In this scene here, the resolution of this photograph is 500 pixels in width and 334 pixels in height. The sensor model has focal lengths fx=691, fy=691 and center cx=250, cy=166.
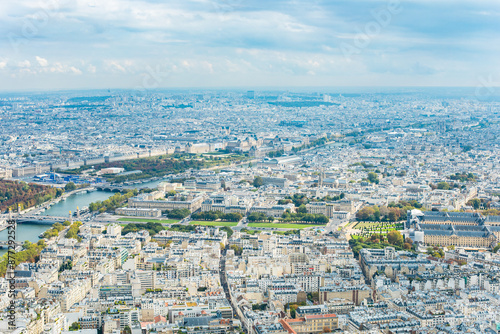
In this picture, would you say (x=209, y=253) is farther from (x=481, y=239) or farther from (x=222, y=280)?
(x=481, y=239)

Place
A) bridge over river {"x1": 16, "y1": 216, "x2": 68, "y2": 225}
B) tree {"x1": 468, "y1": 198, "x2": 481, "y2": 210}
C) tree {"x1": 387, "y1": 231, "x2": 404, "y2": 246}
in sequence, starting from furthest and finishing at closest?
1. tree {"x1": 468, "y1": 198, "x2": 481, "y2": 210}
2. bridge over river {"x1": 16, "y1": 216, "x2": 68, "y2": 225}
3. tree {"x1": 387, "y1": 231, "x2": 404, "y2": 246}

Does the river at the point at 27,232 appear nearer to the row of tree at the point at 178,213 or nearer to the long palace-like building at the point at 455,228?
the row of tree at the point at 178,213

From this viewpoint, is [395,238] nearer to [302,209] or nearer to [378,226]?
[378,226]

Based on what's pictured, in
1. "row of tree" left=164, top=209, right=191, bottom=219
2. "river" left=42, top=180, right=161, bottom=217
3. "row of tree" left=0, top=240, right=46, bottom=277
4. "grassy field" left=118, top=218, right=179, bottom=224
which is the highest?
"row of tree" left=0, top=240, right=46, bottom=277

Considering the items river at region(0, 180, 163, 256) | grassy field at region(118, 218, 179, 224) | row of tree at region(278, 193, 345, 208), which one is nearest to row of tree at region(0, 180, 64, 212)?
river at region(0, 180, 163, 256)

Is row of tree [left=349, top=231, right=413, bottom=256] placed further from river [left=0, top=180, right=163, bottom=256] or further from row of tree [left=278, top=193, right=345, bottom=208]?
river [left=0, top=180, right=163, bottom=256]

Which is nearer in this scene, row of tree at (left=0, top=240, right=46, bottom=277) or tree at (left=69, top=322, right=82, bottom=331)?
tree at (left=69, top=322, right=82, bottom=331)

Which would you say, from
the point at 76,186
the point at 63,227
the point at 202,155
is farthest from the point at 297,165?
→ the point at 63,227
